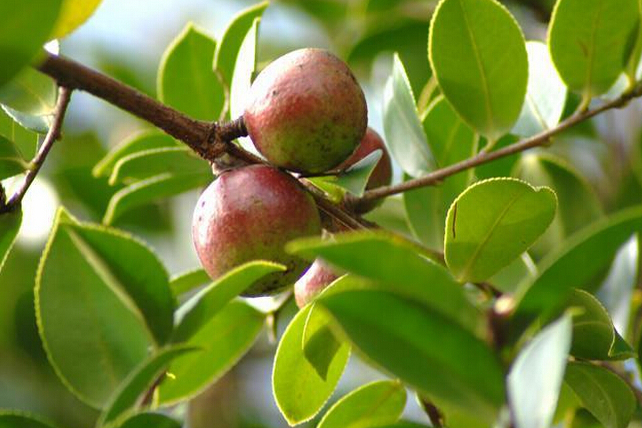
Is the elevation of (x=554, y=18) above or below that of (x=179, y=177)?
above

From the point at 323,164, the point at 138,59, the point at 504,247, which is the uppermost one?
the point at 323,164

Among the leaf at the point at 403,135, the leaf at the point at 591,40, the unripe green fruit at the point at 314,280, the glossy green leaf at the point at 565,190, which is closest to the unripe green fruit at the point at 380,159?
the leaf at the point at 403,135

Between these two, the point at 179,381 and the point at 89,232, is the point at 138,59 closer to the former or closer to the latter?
the point at 179,381

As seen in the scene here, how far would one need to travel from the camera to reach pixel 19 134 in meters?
1.32

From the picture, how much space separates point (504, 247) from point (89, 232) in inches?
17.8

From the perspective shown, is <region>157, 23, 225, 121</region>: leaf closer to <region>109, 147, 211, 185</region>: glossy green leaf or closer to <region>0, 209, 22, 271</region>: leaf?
<region>109, 147, 211, 185</region>: glossy green leaf

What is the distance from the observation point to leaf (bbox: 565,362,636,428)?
1207 millimetres

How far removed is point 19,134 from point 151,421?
515mm

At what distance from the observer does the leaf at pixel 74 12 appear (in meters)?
1.10

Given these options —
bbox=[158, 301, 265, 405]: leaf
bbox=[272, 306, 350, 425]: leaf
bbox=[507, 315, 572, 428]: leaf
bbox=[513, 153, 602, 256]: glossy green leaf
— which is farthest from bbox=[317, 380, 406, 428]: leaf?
bbox=[513, 153, 602, 256]: glossy green leaf

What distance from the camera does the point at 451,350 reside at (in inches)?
33.4

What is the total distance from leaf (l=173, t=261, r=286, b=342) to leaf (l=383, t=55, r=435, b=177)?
0.50 m

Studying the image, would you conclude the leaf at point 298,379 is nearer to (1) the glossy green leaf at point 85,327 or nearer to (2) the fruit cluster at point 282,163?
(2) the fruit cluster at point 282,163

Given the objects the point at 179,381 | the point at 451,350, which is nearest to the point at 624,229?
the point at 451,350
